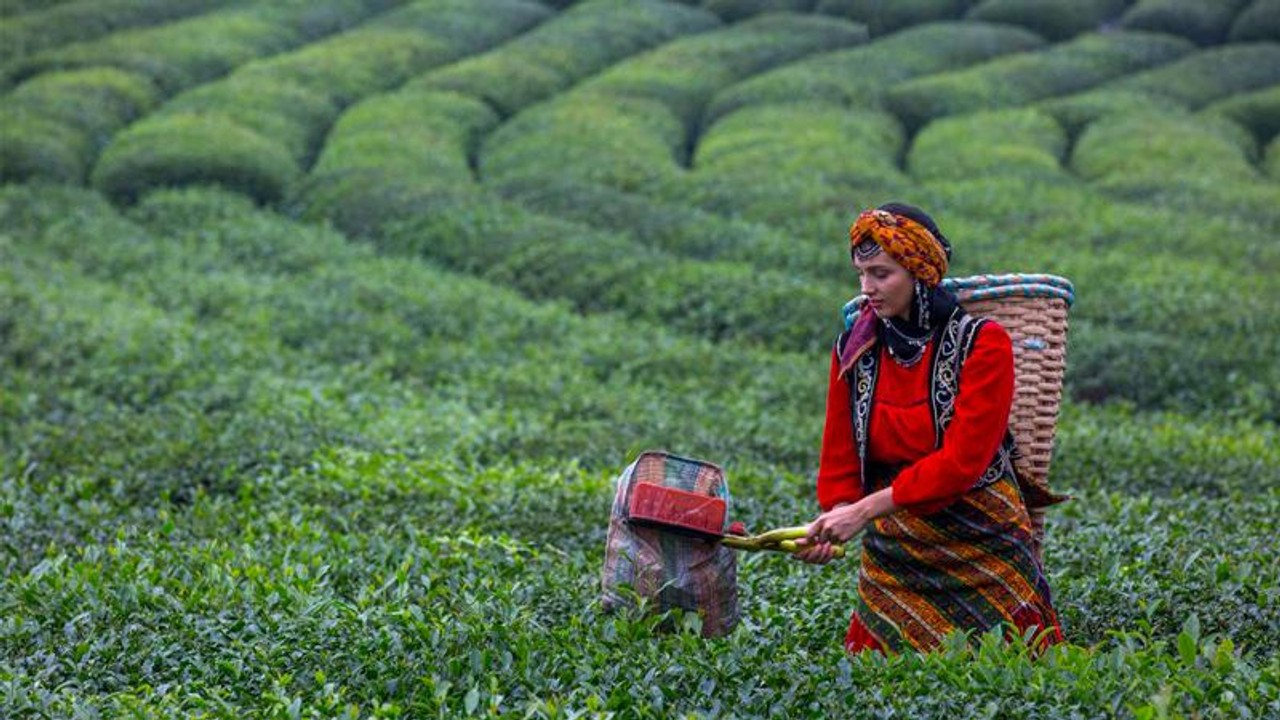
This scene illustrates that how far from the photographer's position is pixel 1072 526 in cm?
687

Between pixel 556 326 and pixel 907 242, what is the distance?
888 cm

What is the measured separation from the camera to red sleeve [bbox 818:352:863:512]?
467 centimetres

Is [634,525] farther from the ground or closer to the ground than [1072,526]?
farther from the ground

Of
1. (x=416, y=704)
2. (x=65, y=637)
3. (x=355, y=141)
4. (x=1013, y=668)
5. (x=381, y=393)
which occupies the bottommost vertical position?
(x=355, y=141)

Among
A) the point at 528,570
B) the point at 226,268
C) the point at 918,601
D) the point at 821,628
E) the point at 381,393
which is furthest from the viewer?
the point at 226,268

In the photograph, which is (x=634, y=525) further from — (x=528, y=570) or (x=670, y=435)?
Result: (x=670, y=435)

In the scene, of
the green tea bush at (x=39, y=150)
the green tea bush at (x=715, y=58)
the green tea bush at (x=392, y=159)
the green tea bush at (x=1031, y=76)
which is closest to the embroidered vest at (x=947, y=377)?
the green tea bush at (x=392, y=159)

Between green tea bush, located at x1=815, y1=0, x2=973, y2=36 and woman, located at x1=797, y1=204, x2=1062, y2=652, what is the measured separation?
25.3 m

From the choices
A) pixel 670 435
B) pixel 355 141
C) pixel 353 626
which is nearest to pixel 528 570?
pixel 353 626

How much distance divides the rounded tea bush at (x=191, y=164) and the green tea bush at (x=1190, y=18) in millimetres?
17120

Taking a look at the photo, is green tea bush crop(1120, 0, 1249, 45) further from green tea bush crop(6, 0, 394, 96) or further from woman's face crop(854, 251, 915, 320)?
woman's face crop(854, 251, 915, 320)

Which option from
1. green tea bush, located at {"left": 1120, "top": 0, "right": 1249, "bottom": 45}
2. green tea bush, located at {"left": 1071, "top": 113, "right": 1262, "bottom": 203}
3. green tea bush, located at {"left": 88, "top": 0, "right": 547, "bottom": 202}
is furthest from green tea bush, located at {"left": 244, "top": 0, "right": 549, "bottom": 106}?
green tea bush, located at {"left": 1120, "top": 0, "right": 1249, "bottom": 45}

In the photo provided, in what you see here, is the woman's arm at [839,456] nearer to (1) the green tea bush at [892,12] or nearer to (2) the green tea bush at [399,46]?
(2) the green tea bush at [399,46]

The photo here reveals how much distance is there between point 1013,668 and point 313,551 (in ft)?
11.0
